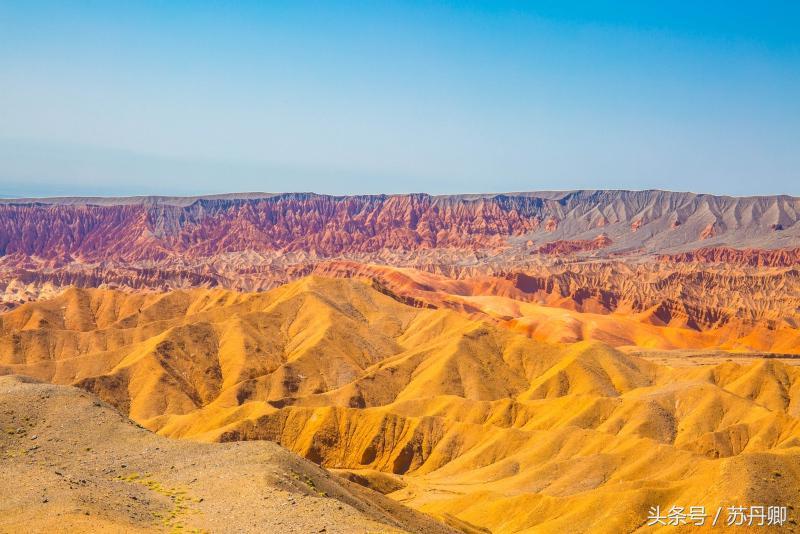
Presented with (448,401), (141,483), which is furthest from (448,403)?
(141,483)

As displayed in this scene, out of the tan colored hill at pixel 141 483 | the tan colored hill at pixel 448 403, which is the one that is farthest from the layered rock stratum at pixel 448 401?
the tan colored hill at pixel 141 483

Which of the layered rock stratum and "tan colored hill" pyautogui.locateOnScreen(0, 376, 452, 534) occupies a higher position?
"tan colored hill" pyautogui.locateOnScreen(0, 376, 452, 534)

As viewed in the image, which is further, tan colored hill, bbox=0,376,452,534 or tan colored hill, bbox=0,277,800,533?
tan colored hill, bbox=0,277,800,533

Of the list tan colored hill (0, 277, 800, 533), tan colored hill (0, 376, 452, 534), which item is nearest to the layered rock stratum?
tan colored hill (0, 277, 800, 533)

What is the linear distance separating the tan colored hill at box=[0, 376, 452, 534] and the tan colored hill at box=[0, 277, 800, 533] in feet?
75.8

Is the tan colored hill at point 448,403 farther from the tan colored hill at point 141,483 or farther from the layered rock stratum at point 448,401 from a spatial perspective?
the tan colored hill at point 141,483

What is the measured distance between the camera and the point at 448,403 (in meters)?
120

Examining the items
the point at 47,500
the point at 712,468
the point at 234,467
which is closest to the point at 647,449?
the point at 712,468

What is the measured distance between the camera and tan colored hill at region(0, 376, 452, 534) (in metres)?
38.8

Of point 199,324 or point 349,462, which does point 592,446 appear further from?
point 199,324

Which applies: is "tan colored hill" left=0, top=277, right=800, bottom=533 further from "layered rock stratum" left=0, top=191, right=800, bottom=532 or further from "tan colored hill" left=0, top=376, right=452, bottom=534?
"tan colored hill" left=0, top=376, right=452, bottom=534

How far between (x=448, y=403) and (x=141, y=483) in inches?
2990

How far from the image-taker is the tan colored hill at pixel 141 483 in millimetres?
38812

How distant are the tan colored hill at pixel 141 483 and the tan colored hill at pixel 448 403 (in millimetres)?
23103
